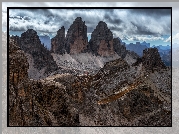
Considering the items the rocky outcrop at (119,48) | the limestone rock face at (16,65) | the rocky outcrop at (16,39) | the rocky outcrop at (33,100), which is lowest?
the rocky outcrop at (33,100)

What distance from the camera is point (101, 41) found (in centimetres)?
559

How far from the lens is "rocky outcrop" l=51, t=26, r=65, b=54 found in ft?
17.9

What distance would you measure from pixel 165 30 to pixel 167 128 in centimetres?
166

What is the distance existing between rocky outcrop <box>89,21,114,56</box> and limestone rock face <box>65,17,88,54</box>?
0.48 ft

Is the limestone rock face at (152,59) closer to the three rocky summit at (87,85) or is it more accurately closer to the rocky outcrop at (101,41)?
the three rocky summit at (87,85)

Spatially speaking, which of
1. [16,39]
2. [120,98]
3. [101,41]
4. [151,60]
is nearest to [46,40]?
[16,39]

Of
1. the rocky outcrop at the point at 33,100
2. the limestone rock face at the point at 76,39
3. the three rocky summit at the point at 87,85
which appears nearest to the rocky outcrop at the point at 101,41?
the three rocky summit at the point at 87,85

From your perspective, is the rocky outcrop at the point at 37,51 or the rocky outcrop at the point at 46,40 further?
the rocky outcrop at the point at 46,40

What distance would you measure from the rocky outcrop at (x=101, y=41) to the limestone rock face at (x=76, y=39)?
0.48ft

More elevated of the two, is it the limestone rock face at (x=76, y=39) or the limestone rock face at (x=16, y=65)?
the limestone rock face at (x=76, y=39)

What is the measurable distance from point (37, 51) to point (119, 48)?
1394mm

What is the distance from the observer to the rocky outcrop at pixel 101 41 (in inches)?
213

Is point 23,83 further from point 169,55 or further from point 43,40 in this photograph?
point 169,55

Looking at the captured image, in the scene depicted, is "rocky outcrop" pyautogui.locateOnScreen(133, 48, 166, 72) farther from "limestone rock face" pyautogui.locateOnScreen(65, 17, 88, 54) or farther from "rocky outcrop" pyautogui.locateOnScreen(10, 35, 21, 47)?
"rocky outcrop" pyautogui.locateOnScreen(10, 35, 21, 47)
